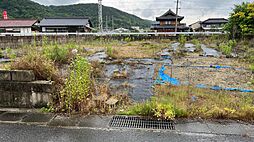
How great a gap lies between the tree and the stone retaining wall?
49.2 ft

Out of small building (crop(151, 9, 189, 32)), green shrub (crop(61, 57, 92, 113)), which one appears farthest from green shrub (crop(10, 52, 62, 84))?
small building (crop(151, 9, 189, 32))

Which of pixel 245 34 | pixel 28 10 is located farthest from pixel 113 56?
pixel 28 10

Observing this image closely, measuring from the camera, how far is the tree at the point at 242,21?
45.8ft

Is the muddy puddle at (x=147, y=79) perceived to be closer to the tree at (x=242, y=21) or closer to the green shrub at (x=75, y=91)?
the green shrub at (x=75, y=91)

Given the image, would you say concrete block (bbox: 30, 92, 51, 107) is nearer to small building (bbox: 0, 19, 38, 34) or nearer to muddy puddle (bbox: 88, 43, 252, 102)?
muddy puddle (bbox: 88, 43, 252, 102)

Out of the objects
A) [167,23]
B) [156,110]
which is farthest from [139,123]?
[167,23]

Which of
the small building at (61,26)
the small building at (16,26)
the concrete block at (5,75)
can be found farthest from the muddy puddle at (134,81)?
the small building at (16,26)

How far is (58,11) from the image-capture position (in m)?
55.4

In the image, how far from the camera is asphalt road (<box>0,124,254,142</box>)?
7.56 ft

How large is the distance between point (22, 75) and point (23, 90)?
25 cm

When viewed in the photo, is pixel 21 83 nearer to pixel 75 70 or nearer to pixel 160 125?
pixel 75 70

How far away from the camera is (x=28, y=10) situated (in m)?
42.9

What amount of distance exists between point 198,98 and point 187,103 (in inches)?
19.2

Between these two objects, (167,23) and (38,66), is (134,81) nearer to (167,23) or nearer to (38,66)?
(38,66)
